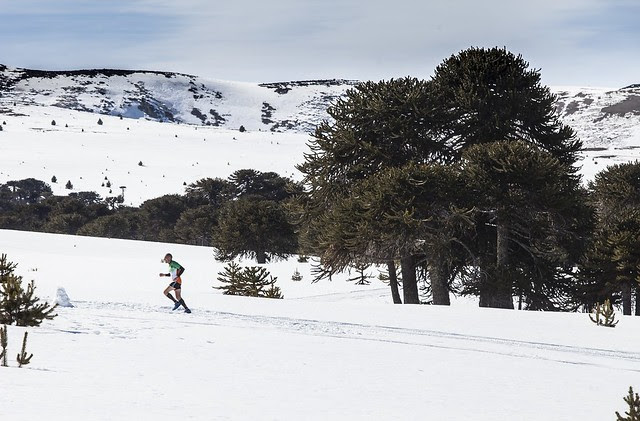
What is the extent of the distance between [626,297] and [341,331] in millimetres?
16869

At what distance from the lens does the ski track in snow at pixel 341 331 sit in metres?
16.7

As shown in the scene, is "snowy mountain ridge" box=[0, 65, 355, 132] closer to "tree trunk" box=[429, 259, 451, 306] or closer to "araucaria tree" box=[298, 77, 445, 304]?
"araucaria tree" box=[298, 77, 445, 304]

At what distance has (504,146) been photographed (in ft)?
87.5

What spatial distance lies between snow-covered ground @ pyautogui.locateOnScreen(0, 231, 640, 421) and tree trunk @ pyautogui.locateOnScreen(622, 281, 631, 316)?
541 centimetres

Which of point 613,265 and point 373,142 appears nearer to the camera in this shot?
point 613,265

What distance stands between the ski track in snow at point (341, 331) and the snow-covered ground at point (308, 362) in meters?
0.05

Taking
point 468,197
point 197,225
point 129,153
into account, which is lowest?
point 468,197

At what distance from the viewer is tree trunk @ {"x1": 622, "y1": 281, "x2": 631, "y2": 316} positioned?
28953mm

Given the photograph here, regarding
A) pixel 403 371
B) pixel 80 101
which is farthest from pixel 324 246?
pixel 80 101

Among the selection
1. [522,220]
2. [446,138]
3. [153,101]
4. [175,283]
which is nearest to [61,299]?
[175,283]

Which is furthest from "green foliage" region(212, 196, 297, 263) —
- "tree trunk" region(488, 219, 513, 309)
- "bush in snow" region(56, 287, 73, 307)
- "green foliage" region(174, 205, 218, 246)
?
"bush in snow" region(56, 287, 73, 307)

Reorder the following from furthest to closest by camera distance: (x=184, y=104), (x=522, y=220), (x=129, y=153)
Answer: (x=184, y=104) → (x=129, y=153) → (x=522, y=220)

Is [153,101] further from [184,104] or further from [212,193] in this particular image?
[212,193]

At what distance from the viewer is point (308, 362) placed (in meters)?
14.3
